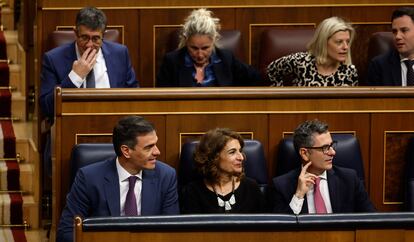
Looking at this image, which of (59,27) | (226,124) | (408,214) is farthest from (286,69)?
(408,214)

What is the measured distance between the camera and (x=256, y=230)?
5.41 ft

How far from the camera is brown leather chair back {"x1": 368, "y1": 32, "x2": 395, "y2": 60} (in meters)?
2.82

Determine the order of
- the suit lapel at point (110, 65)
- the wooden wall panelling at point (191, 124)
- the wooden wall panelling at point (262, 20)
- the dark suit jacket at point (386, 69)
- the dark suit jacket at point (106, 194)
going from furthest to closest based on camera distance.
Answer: the wooden wall panelling at point (262, 20) → the dark suit jacket at point (386, 69) → the suit lapel at point (110, 65) → the wooden wall panelling at point (191, 124) → the dark suit jacket at point (106, 194)

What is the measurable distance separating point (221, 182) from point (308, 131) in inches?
8.0

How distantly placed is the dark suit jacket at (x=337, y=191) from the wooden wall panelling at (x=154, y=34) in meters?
Result: 0.80

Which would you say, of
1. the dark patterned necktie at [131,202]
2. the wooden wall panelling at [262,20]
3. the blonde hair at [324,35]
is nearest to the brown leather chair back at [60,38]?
the wooden wall panelling at [262,20]

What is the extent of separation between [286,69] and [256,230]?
107 centimetres

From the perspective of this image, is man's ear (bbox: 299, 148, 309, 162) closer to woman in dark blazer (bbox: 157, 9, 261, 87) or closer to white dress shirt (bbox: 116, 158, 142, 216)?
white dress shirt (bbox: 116, 158, 142, 216)

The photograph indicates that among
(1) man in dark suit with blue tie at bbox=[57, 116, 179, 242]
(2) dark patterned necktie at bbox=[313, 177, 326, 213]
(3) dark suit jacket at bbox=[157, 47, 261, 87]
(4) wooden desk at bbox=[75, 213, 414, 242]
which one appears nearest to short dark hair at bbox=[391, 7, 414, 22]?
(3) dark suit jacket at bbox=[157, 47, 261, 87]

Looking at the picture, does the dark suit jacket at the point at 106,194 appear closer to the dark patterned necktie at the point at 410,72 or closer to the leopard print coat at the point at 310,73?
the leopard print coat at the point at 310,73

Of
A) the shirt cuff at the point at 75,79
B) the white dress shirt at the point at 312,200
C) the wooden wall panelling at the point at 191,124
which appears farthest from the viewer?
the shirt cuff at the point at 75,79

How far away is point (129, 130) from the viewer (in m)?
2.09

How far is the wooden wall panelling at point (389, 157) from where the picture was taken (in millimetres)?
2365

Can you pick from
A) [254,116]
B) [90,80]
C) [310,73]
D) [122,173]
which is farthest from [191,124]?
[310,73]
